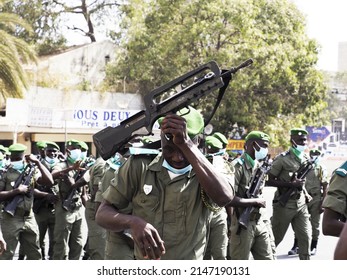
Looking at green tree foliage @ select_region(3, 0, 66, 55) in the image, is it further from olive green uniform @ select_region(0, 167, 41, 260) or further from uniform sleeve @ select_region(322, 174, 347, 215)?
uniform sleeve @ select_region(322, 174, 347, 215)

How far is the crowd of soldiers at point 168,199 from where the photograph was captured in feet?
11.8

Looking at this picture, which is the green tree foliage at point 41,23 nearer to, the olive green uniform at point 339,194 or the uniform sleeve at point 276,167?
the uniform sleeve at point 276,167

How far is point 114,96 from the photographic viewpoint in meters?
32.2

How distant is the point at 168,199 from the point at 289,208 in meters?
5.66

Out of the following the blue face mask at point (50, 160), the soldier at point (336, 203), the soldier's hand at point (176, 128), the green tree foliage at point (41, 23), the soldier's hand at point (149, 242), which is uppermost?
the green tree foliage at point (41, 23)

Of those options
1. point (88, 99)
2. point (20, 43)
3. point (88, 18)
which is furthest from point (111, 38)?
point (20, 43)

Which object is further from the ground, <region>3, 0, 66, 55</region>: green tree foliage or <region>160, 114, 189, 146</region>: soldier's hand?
<region>3, 0, 66, 55</region>: green tree foliage

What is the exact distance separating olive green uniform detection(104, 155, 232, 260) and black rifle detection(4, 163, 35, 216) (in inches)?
182

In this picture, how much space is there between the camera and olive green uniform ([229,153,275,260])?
7.18 m

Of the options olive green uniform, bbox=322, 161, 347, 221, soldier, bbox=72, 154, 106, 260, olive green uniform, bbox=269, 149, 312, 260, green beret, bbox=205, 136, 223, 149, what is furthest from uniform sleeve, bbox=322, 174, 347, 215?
olive green uniform, bbox=269, 149, 312, 260

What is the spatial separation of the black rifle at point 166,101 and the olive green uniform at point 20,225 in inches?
184

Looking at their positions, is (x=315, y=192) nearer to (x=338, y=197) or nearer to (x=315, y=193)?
(x=315, y=193)

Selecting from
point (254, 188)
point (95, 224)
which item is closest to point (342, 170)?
point (254, 188)

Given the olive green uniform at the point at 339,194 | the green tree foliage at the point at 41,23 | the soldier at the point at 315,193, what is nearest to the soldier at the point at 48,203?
the soldier at the point at 315,193
